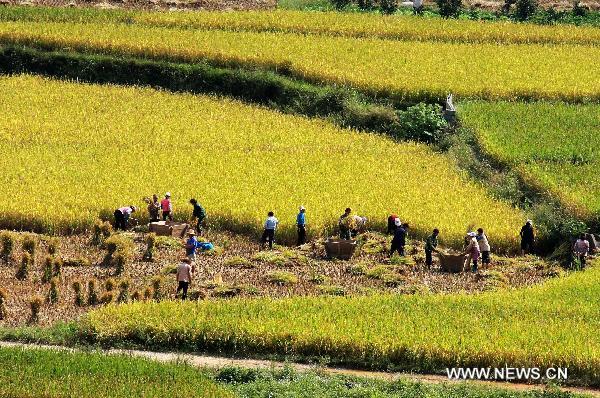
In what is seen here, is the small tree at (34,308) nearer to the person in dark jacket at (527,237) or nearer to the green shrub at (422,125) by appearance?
the person in dark jacket at (527,237)

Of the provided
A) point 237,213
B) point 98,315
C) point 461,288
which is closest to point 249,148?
point 237,213

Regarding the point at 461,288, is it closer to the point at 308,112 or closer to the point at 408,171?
the point at 408,171

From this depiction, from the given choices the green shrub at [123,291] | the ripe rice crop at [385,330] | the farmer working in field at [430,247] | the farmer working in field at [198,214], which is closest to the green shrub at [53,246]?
the green shrub at [123,291]

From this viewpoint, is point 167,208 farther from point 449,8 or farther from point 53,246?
point 449,8

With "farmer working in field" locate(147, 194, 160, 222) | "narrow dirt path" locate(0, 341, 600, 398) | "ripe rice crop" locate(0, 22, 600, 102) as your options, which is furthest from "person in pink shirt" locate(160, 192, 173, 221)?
"ripe rice crop" locate(0, 22, 600, 102)

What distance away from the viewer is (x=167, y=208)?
3866cm

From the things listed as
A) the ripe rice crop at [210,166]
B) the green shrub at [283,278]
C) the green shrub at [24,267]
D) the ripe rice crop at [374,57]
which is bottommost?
the green shrub at [24,267]

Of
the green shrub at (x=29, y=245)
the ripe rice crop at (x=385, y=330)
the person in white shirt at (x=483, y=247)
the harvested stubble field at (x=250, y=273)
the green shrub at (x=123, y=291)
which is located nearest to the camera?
the ripe rice crop at (x=385, y=330)

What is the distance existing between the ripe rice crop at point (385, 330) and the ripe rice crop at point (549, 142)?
28.9 feet

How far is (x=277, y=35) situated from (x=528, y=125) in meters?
13.8

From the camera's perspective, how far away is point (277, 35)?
59.7 metres

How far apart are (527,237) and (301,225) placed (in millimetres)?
5196

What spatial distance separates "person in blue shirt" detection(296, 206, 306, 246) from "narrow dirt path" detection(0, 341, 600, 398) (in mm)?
8871

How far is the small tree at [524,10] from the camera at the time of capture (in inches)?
2788
